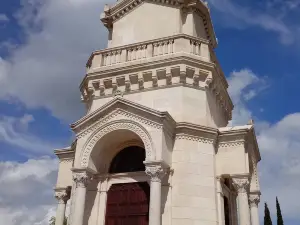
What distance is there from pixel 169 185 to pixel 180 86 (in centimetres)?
431

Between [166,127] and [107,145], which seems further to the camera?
[107,145]

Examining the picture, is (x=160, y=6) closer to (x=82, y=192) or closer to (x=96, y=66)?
(x=96, y=66)

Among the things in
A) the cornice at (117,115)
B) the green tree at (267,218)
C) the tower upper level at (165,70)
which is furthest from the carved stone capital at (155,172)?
the green tree at (267,218)

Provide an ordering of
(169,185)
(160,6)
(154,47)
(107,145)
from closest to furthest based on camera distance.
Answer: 1. (169,185)
2. (107,145)
3. (154,47)
4. (160,6)

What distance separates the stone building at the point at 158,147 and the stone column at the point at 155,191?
33 millimetres

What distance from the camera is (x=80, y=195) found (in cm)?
1436

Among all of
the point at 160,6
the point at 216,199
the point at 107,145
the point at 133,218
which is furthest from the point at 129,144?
the point at 160,6

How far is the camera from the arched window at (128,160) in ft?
51.5

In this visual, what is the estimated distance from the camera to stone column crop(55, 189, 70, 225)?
17.6 meters

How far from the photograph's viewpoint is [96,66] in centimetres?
1791

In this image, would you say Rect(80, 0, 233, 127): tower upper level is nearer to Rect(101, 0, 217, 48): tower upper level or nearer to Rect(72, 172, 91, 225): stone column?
Rect(101, 0, 217, 48): tower upper level

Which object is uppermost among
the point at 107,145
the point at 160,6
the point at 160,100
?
the point at 160,6

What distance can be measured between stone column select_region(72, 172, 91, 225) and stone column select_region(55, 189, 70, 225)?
342 cm

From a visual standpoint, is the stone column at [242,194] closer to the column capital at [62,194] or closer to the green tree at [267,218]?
the column capital at [62,194]
